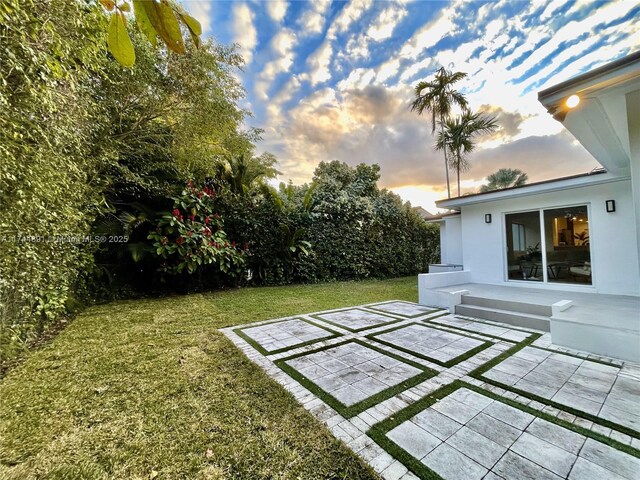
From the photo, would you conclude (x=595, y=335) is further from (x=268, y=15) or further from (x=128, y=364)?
(x=268, y=15)

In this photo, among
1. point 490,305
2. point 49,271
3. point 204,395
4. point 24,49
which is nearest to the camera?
point 24,49

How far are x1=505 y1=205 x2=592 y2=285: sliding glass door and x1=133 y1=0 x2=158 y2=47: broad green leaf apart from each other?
9.59m

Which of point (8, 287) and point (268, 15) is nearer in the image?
point (8, 287)

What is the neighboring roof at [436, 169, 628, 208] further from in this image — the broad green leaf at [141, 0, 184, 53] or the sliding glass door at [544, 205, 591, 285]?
the broad green leaf at [141, 0, 184, 53]

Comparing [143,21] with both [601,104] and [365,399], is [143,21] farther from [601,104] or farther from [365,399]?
[601,104]

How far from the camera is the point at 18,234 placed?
355cm

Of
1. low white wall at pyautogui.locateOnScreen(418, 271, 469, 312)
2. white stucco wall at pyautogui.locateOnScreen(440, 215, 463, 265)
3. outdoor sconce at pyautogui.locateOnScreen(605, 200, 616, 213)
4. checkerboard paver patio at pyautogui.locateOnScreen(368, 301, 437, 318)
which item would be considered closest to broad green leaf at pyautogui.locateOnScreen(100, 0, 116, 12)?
checkerboard paver patio at pyautogui.locateOnScreen(368, 301, 437, 318)

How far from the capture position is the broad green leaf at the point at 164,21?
0.86 metres

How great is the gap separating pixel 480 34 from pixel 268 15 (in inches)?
261

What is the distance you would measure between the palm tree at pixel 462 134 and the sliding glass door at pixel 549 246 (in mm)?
8997

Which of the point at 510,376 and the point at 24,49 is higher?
the point at 24,49

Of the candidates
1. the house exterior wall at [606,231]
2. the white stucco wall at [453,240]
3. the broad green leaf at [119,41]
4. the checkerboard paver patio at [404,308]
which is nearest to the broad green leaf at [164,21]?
the broad green leaf at [119,41]

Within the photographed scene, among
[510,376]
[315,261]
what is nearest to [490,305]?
[510,376]

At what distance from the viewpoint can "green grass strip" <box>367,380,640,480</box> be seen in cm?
203
